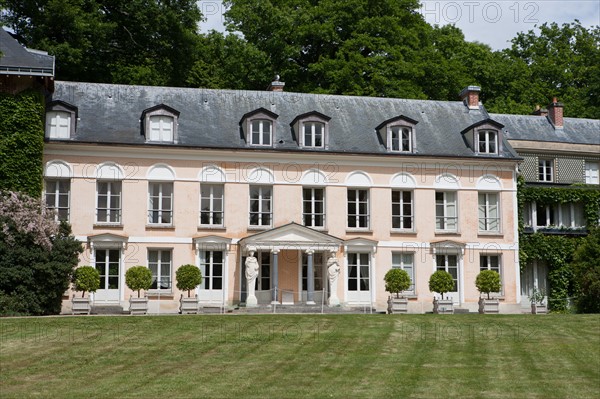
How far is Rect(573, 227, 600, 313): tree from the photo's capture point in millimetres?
34062

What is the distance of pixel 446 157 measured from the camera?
3581 cm

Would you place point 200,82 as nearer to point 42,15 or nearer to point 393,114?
point 42,15

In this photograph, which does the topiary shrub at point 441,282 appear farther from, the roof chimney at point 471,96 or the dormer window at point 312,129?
the roof chimney at point 471,96

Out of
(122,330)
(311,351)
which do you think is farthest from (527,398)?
(122,330)

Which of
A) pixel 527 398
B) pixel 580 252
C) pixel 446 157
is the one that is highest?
pixel 446 157

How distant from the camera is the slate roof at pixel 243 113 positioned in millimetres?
34406

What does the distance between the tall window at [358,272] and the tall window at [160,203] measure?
23.2 feet

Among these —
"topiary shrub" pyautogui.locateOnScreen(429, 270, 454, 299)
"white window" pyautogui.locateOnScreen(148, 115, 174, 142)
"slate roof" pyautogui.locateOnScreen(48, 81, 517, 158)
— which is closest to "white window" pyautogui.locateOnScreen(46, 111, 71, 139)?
"slate roof" pyautogui.locateOnScreen(48, 81, 517, 158)

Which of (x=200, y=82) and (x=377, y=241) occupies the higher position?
(x=200, y=82)

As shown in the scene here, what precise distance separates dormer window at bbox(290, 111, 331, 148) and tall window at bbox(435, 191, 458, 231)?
5.09 m

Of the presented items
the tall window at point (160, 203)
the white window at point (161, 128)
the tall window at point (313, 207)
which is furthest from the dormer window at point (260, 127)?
the tall window at point (160, 203)

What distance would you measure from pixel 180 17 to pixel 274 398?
31.7m

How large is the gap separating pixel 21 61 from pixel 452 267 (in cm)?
1777

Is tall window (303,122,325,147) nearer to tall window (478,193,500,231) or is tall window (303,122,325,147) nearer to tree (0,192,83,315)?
tall window (478,193,500,231)
